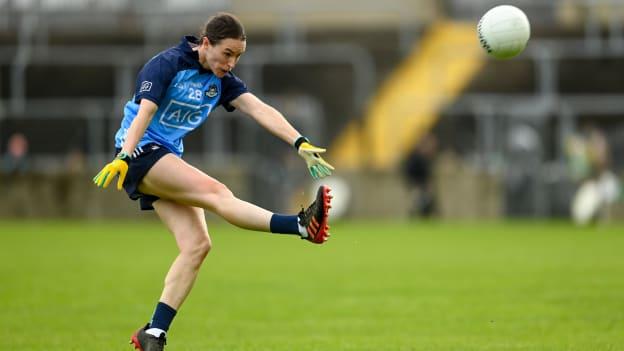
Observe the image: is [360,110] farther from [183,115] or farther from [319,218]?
[319,218]

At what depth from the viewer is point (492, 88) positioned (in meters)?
34.5

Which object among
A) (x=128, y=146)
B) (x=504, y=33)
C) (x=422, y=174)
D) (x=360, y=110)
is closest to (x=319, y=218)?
(x=128, y=146)

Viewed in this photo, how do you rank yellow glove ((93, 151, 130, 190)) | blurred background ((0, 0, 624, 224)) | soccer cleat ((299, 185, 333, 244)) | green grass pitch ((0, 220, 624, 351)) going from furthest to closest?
blurred background ((0, 0, 624, 224)) < green grass pitch ((0, 220, 624, 351)) < soccer cleat ((299, 185, 333, 244)) < yellow glove ((93, 151, 130, 190))

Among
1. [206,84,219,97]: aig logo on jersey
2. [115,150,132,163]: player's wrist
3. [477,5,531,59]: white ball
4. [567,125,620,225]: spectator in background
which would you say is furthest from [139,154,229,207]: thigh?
[567,125,620,225]: spectator in background

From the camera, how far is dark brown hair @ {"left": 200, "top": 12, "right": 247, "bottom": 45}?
8.44 metres

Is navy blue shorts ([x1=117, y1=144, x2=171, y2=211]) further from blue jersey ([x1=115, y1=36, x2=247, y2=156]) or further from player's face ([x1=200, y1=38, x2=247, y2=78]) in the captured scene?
player's face ([x1=200, y1=38, x2=247, y2=78])

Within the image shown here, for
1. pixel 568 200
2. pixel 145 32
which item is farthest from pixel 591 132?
pixel 145 32

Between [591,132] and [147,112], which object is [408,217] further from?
[147,112]

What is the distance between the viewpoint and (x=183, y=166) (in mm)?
8469

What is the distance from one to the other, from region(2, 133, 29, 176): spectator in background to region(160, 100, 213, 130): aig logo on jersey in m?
22.3

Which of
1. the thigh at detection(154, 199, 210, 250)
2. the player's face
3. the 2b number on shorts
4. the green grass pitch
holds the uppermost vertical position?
the player's face

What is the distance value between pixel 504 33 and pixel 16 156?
22619mm

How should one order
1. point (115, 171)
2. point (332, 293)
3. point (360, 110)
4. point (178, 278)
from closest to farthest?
point (115, 171), point (178, 278), point (332, 293), point (360, 110)

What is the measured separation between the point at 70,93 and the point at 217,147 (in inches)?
190
